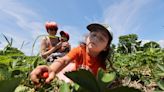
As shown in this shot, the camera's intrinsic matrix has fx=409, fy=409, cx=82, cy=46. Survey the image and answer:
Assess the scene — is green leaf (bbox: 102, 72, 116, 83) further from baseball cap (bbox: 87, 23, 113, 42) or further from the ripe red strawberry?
baseball cap (bbox: 87, 23, 113, 42)

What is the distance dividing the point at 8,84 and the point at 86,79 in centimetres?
11

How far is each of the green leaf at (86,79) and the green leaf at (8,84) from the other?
91mm

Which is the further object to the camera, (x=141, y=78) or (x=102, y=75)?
(x=141, y=78)

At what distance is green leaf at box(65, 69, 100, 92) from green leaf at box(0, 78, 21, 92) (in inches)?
3.6

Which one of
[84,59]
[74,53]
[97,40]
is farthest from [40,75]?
[84,59]

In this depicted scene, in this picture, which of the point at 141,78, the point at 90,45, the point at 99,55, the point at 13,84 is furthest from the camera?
the point at 141,78

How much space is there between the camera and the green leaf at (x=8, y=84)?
1.51 ft

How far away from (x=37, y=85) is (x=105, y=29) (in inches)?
115

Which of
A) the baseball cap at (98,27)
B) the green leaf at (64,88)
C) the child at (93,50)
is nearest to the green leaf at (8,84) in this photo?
the green leaf at (64,88)

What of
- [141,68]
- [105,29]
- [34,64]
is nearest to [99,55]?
[105,29]

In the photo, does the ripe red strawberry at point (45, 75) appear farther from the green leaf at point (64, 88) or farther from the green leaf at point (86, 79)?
the green leaf at point (86, 79)

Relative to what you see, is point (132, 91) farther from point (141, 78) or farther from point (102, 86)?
point (141, 78)

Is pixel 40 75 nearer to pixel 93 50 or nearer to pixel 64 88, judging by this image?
pixel 64 88

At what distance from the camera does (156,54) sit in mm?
5812
